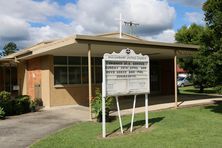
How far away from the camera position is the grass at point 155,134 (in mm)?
8836

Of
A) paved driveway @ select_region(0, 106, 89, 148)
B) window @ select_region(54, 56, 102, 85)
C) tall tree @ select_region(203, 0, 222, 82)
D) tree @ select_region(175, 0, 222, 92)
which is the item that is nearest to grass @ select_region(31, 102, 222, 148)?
paved driveway @ select_region(0, 106, 89, 148)

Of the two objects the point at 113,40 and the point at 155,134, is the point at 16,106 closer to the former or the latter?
the point at 113,40

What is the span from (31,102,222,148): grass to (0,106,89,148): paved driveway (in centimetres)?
61

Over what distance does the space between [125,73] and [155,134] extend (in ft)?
6.77

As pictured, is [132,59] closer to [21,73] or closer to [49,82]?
[49,82]

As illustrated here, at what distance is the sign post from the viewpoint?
9.99 m

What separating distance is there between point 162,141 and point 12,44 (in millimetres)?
76704

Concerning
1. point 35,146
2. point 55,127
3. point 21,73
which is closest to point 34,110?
point 55,127

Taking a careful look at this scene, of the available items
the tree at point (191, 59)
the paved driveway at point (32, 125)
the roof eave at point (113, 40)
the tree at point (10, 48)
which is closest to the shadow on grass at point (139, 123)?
the paved driveway at point (32, 125)

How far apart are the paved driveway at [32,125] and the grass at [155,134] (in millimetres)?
609

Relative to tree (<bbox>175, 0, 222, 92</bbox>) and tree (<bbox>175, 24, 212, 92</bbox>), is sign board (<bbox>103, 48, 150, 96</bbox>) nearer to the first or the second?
tree (<bbox>175, 0, 222, 92</bbox>)

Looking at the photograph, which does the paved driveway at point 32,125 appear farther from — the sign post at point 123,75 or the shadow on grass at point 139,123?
the sign post at point 123,75

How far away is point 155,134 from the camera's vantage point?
9.99 metres

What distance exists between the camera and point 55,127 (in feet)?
39.8
